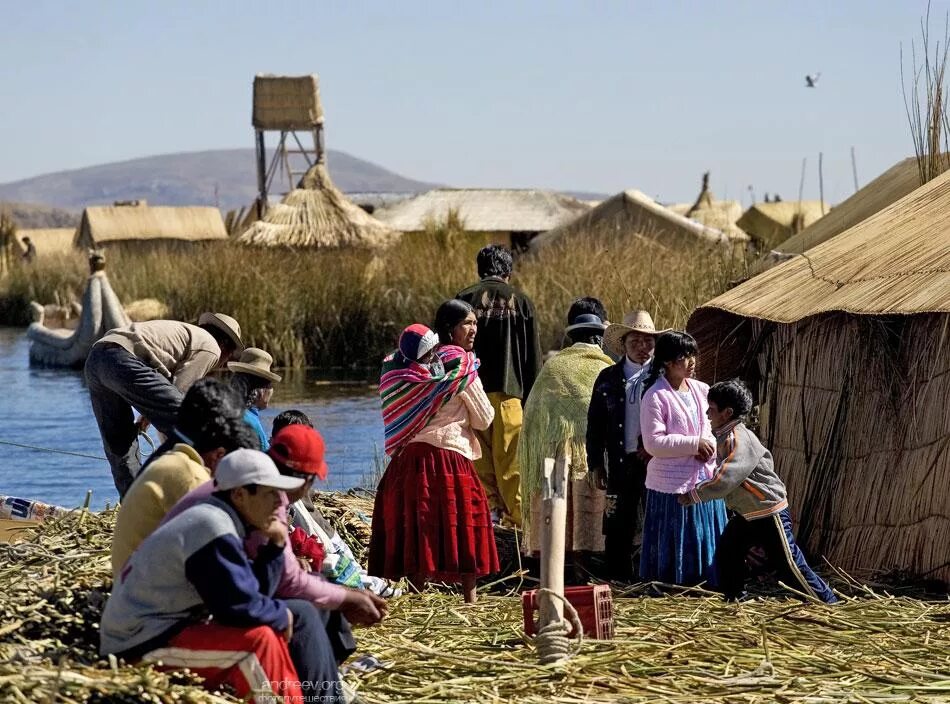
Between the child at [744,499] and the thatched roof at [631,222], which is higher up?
the thatched roof at [631,222]

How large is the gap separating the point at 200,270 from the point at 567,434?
14.4 metres

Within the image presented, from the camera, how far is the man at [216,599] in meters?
4.34

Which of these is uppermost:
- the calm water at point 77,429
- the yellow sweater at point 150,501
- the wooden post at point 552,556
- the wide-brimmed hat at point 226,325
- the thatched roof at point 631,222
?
the thatched roof at point 631,222

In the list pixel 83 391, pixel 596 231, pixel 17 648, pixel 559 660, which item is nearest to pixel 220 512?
pixel 17 648

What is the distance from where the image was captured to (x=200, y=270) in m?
21.4

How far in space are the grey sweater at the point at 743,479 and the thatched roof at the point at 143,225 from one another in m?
34.0

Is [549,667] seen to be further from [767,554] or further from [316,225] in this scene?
[316,225]

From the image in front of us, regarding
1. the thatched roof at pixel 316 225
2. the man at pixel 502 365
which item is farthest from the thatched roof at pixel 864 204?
the thatched roof at pixel 316 225

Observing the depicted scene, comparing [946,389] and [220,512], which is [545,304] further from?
[220,512]

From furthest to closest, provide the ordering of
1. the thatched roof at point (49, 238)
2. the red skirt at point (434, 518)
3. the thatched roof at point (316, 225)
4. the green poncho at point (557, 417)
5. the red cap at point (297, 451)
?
the thatched roof at point (49, 238) → the thatched roof at point (316, 225) → the green poncho at point (557, 417) → the red skirt at point (434, 518) → the red cap at point (297, 451)

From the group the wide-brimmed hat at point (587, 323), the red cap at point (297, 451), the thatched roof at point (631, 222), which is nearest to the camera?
the red cap at point (297, 451)

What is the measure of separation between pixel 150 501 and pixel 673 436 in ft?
8.93

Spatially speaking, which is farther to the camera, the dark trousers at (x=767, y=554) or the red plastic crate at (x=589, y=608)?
the dark trousers at (x=767, y=554)

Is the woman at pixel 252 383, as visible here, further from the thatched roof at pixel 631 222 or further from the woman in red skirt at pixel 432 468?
the thatched roof at pixel 631 222
